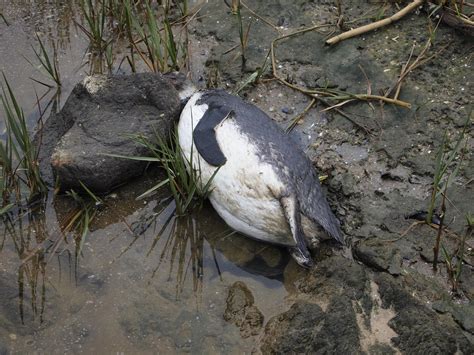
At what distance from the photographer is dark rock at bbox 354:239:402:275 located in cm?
302

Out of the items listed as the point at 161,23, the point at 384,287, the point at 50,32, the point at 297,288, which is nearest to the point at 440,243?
the point at 384,287

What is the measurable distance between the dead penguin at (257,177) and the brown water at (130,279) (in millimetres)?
155

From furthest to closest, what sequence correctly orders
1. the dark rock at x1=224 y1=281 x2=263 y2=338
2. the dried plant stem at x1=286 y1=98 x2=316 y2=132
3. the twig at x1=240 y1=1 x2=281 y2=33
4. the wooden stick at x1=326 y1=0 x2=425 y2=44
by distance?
the twig at x1=240 y1=1 x2=281 y2=33
the wooden stick at x1=326 y1=0 x2=425 y2=44
the dried plant stem at x1=286 y1=98 x2=316 y2=132
the dark rock at x1=224 y1=281 x2=263 y2=338

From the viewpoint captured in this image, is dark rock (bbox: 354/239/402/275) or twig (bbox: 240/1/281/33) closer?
dark rock (bbox: 354/239/402/275)

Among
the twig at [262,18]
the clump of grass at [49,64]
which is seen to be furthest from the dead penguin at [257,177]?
the twig at [262,18]

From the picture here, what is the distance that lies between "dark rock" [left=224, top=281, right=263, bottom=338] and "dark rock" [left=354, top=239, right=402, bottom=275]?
0.51 meters

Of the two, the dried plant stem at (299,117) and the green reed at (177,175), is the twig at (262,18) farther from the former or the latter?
the green reed at (177,175)

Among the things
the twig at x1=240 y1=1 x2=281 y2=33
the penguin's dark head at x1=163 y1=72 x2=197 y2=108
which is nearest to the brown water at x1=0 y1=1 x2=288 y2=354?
the penguin's dark head at x1=163 y1=72 x2=197 y2=108

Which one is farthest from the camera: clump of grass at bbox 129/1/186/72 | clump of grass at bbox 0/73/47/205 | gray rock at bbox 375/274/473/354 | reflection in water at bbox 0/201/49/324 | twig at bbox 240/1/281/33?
twig at bbox 240/1/281/33

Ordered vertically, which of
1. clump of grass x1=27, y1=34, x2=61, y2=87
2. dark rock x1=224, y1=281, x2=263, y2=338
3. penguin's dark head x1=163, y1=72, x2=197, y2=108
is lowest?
dark rock x1=224, y1=281, x2=263, y2=338

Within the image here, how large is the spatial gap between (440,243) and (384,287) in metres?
0.48

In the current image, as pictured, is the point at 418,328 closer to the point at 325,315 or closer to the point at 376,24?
the point at 325,315

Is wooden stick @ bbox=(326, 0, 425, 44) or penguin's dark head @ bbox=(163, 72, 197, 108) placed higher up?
penguin's dark head @ bbox=(163, 72, 197, 108)

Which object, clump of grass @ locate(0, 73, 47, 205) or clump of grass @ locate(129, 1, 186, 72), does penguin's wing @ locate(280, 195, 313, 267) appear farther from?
clump of grass @ locate(129, 1, 186, 72)
